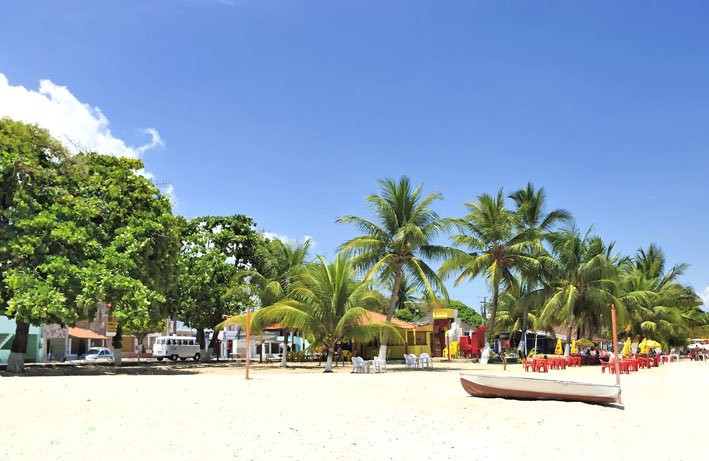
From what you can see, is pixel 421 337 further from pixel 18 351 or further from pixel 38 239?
pixel 38 239

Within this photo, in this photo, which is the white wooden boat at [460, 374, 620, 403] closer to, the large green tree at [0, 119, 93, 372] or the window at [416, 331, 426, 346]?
the large green tree at [0, 119, 93, 372]

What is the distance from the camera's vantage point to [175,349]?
141 feet

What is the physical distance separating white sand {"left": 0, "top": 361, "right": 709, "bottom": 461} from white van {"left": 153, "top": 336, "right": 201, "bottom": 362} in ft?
91.6

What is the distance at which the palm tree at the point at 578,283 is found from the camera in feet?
112

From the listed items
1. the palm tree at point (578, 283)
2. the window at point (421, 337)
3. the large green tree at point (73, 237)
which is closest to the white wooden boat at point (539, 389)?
the large green tree at point (73, 237)

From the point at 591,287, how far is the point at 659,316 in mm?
15839

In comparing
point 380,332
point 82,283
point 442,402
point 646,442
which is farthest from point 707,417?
point 82,283

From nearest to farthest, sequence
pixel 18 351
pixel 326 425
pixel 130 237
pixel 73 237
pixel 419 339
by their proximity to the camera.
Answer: pixel 326 425 < pixel 73 237 < pixel 130 237 < pixel 18 351 < pixel 419 339

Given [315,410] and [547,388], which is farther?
[547,388]

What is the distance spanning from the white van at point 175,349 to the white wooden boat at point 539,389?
32.6 metres

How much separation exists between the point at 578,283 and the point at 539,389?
23.7m

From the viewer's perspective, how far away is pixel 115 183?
23.6 metres

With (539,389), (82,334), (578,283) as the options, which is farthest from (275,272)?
(82,334)

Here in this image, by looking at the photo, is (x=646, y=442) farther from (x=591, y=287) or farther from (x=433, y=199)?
(x=591, y=287)
